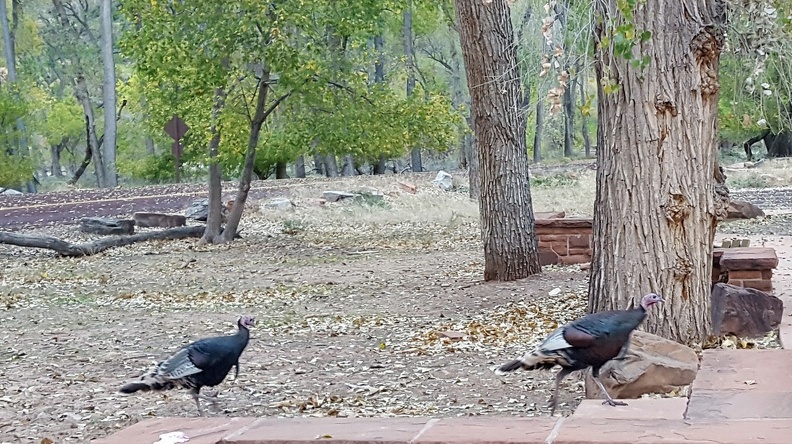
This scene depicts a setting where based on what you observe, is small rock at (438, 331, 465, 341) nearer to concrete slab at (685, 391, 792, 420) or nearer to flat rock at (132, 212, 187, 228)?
concrete slab at (685, 391, 792, 420)

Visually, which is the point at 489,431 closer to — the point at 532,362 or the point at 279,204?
the point at 532,362

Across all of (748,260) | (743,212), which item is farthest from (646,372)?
(743,212)

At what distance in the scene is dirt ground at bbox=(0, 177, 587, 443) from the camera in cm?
651

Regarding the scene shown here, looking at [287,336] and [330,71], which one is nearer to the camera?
[287,336]

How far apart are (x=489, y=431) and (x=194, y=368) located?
244cm

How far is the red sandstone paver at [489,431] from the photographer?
361cm

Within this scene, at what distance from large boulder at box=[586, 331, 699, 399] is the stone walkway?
0.76 meters

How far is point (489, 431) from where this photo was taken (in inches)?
147

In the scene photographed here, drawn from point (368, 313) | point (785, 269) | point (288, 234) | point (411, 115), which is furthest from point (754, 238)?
point (288, 234)

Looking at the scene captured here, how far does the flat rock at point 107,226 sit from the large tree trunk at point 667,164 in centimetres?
1439

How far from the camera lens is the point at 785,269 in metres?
9.95

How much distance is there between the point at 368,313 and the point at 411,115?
7.45m

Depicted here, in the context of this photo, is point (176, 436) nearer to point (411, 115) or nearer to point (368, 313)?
point (368, 313)

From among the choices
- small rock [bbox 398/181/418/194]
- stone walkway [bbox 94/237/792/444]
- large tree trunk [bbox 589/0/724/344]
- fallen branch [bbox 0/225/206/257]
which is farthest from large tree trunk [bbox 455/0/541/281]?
small rock [bbox 398/181/418/194]
